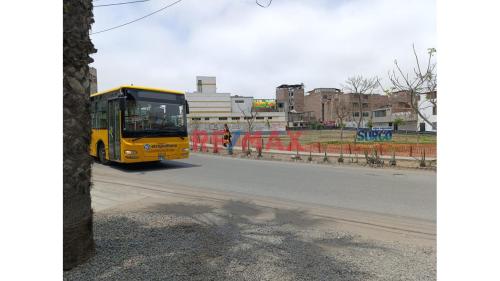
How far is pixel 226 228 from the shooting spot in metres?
4.86

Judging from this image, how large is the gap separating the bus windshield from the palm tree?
7844mm

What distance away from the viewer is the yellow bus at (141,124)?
428 inches

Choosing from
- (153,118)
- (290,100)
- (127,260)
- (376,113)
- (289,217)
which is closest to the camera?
(127,260)

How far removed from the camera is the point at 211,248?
Result: 3.96 meters

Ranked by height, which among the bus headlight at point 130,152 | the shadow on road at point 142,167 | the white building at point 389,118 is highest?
the white building at point 389,118

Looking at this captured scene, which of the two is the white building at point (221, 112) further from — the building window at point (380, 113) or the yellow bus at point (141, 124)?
the yellow bus at point (141, 124)

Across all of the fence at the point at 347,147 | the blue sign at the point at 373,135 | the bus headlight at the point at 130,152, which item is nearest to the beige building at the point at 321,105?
the blue sign at the point at 373,135

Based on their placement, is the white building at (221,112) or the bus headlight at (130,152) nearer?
the bus headlight at (130,152)

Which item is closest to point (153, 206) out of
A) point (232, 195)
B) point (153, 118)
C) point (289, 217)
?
point (232, 195)

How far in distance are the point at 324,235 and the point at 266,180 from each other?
533 centimetres

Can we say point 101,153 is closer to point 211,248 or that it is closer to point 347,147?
point 211,248

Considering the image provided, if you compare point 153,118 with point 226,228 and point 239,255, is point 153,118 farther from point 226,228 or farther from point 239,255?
point 239,255

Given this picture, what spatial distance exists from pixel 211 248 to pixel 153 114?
829cm

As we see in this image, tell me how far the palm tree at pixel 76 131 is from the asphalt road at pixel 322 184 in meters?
4.80
